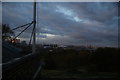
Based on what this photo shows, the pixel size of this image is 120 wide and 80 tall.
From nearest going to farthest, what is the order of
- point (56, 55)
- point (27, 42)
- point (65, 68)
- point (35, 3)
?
point (35, 3), point (27, 42), point (56, 55), point (65, 68)

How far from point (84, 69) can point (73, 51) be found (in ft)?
1.72

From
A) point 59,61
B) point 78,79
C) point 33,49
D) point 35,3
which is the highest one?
point 35,3

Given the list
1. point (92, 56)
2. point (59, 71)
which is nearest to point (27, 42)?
point (59, 71)

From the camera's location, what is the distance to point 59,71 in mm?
3896

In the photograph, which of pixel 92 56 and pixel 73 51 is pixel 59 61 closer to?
pixel 73 51

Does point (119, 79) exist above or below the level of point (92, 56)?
below

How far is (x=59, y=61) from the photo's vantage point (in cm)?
385

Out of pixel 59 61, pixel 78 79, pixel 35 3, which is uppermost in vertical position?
pixel 35 3

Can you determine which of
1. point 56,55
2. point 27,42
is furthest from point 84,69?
point 27,42

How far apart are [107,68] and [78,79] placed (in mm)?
1010

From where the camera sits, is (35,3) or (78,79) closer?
(35,3)

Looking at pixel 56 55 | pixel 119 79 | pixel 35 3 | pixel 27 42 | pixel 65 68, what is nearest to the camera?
pixel 35 3

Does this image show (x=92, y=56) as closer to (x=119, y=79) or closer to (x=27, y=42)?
(x=119, y=79)

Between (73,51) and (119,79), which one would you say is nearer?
(119,79)
